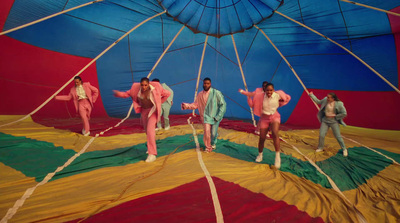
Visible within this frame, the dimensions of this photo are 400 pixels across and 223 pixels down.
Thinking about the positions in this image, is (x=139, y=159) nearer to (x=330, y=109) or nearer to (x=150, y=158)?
(x=150, y=158)

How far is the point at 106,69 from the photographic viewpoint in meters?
7.84

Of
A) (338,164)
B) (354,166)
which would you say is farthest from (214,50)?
(354,166)

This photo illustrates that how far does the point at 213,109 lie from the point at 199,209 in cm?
263

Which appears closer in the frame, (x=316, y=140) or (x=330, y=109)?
(x=330, y=109)

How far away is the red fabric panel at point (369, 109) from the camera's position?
6.42 m

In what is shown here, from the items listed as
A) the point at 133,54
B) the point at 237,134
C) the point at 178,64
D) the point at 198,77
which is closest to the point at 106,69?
the point at 133,54

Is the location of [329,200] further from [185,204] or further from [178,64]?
[178,64]

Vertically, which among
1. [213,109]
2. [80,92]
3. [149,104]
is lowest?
[213,109]

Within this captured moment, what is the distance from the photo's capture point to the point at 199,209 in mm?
2201

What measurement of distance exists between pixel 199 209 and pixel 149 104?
2377mm

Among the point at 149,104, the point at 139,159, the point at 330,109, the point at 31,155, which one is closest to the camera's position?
the point at 31,155

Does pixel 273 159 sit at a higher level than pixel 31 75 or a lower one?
lower

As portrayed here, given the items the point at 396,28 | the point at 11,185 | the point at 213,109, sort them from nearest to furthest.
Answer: the point at 11,185 → the point at 213,109 → the point at 396,28

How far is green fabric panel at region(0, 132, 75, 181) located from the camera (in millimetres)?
3174
